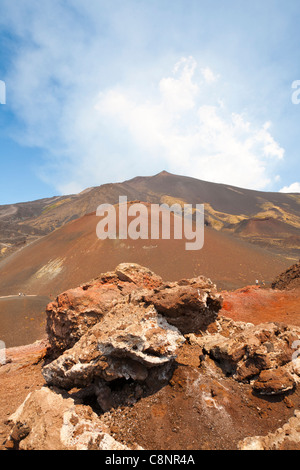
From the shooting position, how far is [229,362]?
3.98 metres

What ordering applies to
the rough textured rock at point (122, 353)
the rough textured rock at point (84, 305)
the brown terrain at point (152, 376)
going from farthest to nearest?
the rough textured rock at point (84, 305)
the rough textured rock at point (122, 353)
the brown terrain at point (152, 376)

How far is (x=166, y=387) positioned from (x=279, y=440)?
5.52ft

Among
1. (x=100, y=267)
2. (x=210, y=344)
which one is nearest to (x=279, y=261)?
(x=100, y=267)

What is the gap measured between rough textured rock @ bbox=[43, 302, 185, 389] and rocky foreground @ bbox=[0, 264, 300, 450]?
2cm

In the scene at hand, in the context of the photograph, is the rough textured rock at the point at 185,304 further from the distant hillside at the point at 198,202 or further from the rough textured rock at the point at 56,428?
the distant hillside at the point at 198,202

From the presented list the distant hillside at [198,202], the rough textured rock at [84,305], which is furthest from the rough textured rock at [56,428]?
the distant hillside at [198,202]

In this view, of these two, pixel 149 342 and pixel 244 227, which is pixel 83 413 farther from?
pixel 244 227

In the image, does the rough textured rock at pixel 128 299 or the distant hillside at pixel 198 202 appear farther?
the distant hillside at pixel 198 202

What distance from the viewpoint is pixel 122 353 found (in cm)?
368

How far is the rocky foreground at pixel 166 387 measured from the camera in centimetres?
289

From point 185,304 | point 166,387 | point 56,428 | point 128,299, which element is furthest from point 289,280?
point 56,428

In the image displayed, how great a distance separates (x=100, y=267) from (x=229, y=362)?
50.3 ft

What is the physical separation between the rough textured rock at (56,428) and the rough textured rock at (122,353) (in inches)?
18.3

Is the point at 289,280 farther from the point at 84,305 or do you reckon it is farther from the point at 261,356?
the point at 84,305
